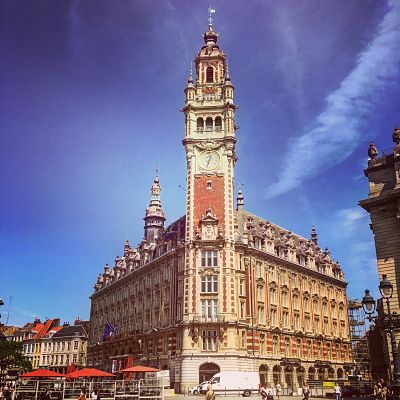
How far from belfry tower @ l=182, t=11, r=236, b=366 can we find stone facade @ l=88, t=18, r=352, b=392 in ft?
0.47

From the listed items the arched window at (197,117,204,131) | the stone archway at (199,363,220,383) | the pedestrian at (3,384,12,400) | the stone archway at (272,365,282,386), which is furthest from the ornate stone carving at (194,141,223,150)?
the pedestrian at (3,384,12,400)

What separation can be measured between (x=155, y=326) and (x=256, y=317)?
1519 centimetres

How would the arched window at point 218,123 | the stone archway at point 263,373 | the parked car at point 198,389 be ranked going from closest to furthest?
1. the parked car at point 198,389
2. the stone archway at point 263,373
3. the arched window at point 218,123

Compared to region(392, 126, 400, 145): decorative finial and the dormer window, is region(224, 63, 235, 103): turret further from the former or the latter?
region(392, 126, 400, 145): decorative finial

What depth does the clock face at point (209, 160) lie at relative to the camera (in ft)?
221

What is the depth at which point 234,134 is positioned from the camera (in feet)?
226

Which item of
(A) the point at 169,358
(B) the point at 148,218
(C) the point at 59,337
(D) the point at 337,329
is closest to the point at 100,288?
(B) the point at 148,218

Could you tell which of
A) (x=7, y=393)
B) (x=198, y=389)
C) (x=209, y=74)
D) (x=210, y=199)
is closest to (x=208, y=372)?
(x=198, y=389)

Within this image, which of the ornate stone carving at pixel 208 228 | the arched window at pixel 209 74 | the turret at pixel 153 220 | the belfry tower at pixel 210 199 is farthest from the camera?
the turret at pixel 153 220

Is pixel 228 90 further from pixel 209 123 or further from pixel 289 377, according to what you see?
pixel 289 377

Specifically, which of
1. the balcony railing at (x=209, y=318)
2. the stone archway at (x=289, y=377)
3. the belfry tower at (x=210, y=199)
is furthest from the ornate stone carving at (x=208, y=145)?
the stone archway at (x=289, y=377)

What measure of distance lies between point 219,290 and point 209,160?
750 inches

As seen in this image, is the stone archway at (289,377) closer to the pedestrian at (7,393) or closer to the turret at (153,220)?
the turret at (153,220)

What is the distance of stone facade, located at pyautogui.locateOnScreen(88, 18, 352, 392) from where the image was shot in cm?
5941
